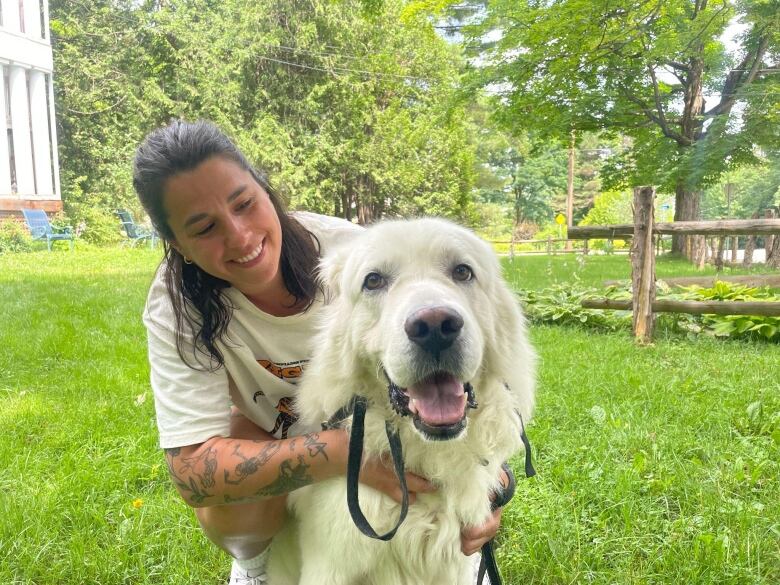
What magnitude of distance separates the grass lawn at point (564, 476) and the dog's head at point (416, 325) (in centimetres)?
105

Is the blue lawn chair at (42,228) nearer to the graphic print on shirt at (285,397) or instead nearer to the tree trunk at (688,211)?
the graphic print on shirt at (285,397)

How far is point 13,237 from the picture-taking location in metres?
12.4

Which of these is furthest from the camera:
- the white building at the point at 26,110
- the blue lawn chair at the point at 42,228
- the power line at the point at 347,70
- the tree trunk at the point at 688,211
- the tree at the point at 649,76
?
the power line at the point at 347,70

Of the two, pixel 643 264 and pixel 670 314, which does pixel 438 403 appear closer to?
pixel 643 264

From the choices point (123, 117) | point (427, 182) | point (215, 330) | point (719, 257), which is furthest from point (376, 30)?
point (215, 330)

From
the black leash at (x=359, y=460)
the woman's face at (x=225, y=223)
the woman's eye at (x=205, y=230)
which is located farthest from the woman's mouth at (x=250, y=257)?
the black leash at (x=359, y=460)

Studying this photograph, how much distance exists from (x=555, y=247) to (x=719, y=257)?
10180mm

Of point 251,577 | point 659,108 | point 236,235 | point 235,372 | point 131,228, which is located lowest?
point 251,577

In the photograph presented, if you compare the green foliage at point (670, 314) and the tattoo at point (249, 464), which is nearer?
the tattoo at point (249, 464)

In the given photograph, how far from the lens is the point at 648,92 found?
931cm

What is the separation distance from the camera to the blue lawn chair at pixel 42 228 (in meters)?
13.1

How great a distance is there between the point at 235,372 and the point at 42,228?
1443 cm

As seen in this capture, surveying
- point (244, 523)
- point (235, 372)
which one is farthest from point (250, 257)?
point (244, 523)

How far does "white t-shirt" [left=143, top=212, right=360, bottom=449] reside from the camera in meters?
1.61
